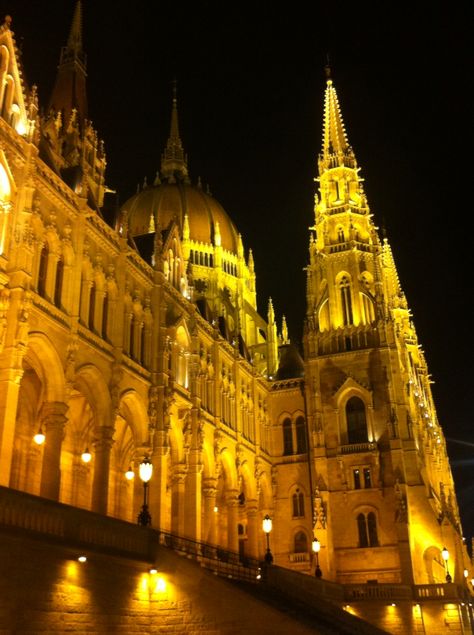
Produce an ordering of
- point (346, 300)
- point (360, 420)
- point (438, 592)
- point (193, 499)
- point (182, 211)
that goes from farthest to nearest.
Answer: point (182, 211) < point (346, 300) < point (360, 420) < point (438, 592) < point (193, 499)

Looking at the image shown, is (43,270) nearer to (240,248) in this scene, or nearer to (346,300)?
(346,300)

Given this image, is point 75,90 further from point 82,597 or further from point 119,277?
point 82,597

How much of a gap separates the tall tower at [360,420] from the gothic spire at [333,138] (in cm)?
52

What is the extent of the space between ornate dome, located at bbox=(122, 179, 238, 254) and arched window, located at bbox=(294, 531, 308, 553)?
31230 millimetres

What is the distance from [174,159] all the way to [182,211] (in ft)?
47.4

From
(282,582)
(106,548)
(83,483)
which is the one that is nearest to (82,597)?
(106,548)

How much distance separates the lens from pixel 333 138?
6919cm

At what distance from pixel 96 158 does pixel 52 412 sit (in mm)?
24417

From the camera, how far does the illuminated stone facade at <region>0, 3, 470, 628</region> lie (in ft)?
96.8

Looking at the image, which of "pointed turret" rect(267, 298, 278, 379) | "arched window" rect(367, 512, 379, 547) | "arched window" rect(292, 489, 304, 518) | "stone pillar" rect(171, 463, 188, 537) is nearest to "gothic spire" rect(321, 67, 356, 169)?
"pointed turret" rect(267, 298, 278, 379)

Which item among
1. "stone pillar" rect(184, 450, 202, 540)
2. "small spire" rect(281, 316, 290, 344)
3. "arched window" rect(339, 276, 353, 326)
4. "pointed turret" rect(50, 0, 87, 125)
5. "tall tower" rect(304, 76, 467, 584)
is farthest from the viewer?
"small spire" rect(281, 316, 290, 344)

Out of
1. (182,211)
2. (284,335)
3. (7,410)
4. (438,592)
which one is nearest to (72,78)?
(182,211)

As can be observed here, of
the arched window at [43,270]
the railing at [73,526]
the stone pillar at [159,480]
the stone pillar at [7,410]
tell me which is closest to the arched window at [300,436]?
the stone pillar at [159,480]

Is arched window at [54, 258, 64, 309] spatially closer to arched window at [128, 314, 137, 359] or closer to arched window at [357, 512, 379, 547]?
arched window at [128, 314, 137, 359]
